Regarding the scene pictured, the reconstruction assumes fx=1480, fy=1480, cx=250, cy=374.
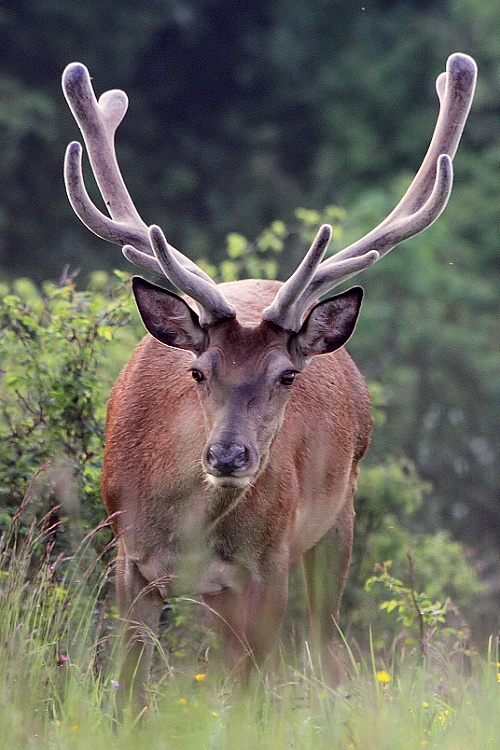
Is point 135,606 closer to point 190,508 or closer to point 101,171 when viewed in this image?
point 190,508

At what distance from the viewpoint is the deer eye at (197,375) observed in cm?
569

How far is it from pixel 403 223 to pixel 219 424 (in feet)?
4.87

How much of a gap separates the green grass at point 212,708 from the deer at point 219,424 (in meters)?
0.37

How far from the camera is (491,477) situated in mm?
13656

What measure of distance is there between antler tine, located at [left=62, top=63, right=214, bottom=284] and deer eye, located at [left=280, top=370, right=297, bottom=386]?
748mm

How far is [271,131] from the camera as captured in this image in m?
23.5

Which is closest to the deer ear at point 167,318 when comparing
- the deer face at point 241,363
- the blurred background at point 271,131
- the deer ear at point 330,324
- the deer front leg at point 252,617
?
the deer face at point 241,363

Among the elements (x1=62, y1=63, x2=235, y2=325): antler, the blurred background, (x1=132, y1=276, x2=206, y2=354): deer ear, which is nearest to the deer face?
(x1=132, y1=276, x2=206, y2=354): deer ear

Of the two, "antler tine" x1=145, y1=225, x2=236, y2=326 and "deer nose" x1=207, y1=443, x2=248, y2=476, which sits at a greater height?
"antler tine" x1=145, y1=225, x2=236, y2=326

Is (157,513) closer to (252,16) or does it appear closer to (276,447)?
(276,447)

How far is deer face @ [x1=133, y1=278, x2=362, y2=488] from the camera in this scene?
538cm

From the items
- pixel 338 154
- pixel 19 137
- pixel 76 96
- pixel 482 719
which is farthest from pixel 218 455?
pixel 338 154

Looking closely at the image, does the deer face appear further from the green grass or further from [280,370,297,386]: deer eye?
the green grass

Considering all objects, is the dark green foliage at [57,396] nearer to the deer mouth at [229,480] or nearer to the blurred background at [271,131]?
the deer mouth at [229,480]
